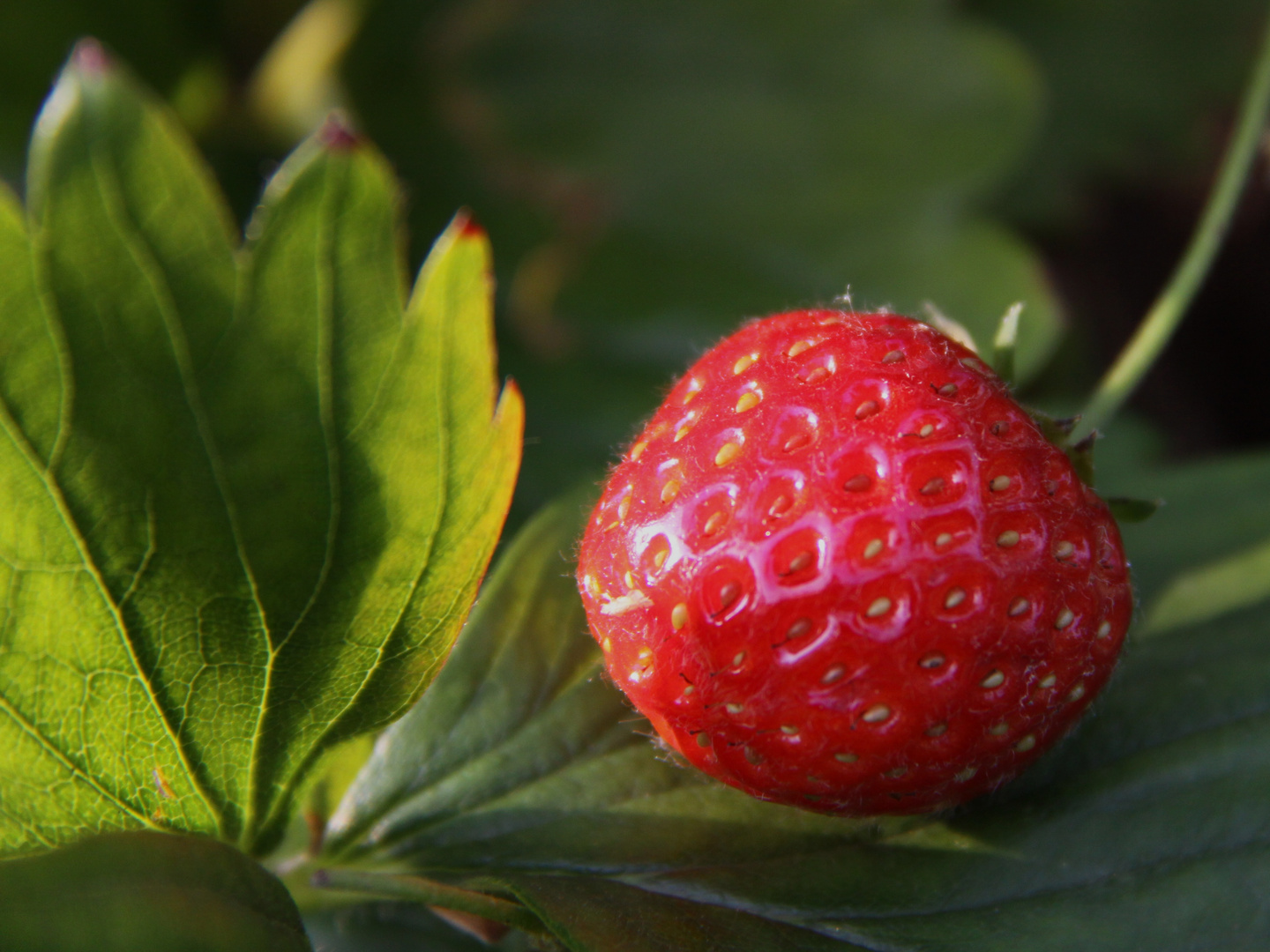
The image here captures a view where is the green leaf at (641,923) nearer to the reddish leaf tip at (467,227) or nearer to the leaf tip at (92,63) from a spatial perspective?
the reddish leaf tip at (467,227)

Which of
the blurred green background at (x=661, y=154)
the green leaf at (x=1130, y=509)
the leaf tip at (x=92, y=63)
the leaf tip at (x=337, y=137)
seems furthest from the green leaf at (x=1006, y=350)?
the blurred green background at (x=661, y=154)

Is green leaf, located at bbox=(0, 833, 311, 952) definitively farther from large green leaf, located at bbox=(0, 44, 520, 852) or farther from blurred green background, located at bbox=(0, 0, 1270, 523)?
blurred green background, located at bbox=(0, 0, 1270, 523)

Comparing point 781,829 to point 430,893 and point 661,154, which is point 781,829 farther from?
point 661,154

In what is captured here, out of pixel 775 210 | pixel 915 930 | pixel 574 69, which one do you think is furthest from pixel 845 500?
pixel 574 69

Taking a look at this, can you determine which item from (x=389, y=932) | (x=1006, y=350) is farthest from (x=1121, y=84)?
(x=389, y=932)

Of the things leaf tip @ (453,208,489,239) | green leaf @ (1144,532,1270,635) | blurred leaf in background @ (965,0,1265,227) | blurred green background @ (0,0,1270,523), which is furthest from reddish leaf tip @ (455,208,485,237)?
blurred leaf in background @ (965,0,1265,227)

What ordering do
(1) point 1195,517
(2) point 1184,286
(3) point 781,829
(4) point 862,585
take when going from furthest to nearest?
(1) point 1195,517
(2) point 1184,286
(3) point 781,829
(4) point 862,585
